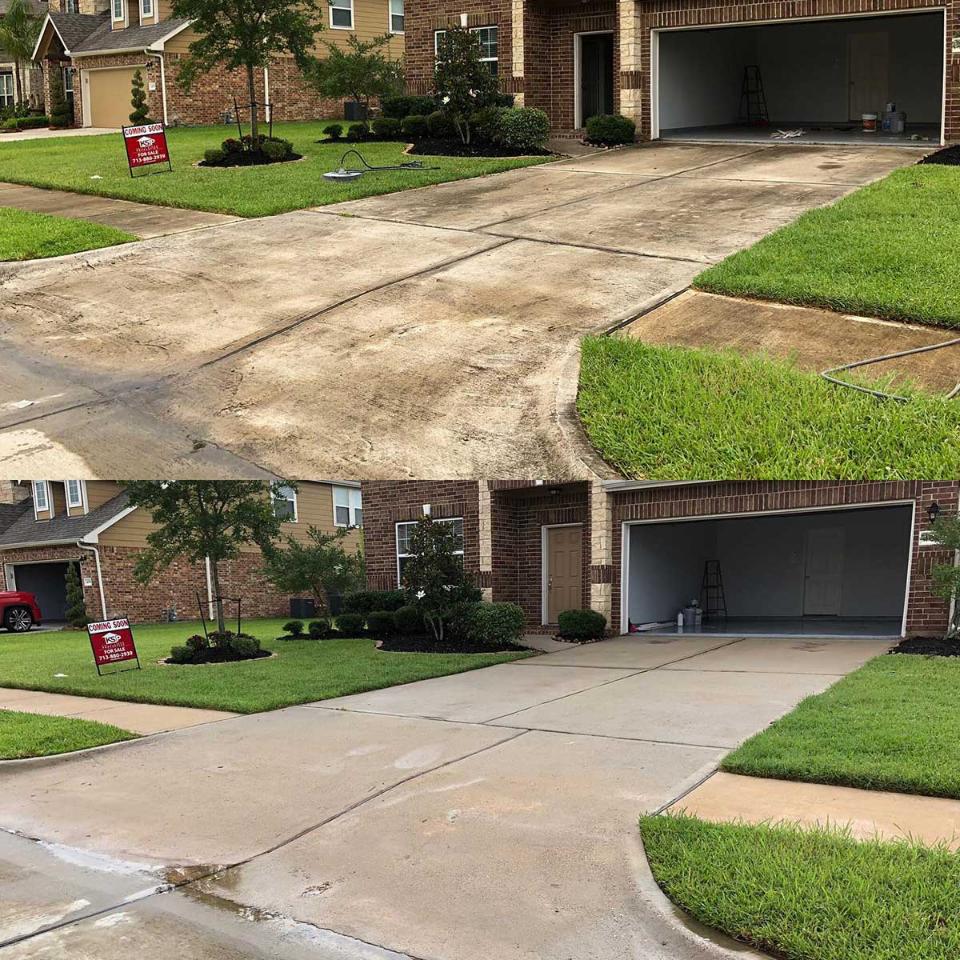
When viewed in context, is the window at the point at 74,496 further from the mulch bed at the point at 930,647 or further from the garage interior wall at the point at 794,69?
the garage interior wall at the point at 794,69

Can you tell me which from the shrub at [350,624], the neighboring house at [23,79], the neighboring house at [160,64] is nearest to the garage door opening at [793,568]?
the shrub at [350,624]

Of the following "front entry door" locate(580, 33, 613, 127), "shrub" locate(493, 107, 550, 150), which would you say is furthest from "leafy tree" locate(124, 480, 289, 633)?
"front entry door" locate(580, 33, 613, 127)

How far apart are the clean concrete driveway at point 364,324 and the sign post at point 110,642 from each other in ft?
11.0

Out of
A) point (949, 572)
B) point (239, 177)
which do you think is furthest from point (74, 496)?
point (949, 572)

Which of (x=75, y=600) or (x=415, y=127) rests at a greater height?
(x=415, y=127)

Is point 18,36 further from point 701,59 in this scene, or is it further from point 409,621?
point 409,621

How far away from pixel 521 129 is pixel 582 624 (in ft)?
39.8

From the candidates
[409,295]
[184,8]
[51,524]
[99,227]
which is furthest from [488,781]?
[184,8]

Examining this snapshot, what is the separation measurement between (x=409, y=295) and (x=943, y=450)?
6.73 m

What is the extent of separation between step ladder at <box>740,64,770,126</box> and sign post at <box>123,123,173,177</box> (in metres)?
15.1

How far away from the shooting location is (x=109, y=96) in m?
40.0

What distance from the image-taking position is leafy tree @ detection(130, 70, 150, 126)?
3766 centimetres

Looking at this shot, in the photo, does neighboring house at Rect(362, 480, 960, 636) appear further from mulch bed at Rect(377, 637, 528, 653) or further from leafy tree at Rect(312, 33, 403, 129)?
leafy tree at Rect(312, 33, 403, 129)

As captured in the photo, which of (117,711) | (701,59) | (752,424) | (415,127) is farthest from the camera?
(701,59)
